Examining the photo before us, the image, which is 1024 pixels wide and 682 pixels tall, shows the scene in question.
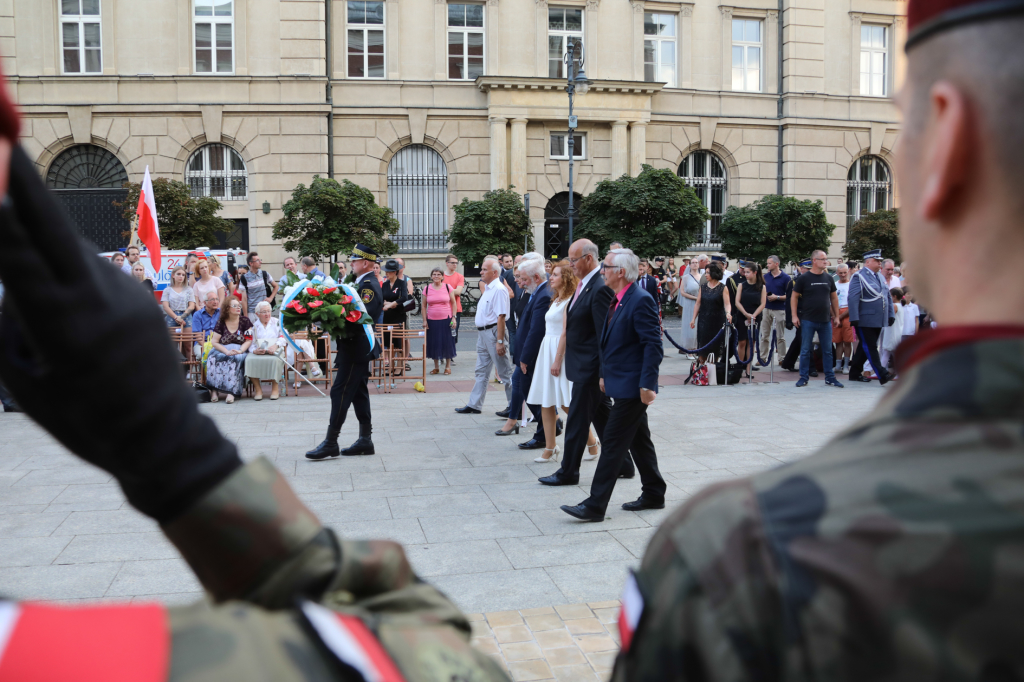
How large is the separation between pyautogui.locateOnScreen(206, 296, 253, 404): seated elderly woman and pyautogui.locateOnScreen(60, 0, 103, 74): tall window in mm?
17894

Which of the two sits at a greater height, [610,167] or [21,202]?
[610,167]

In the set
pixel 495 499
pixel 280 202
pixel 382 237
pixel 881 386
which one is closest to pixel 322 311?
Result: pixel 495 499

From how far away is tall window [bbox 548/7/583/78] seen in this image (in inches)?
1125

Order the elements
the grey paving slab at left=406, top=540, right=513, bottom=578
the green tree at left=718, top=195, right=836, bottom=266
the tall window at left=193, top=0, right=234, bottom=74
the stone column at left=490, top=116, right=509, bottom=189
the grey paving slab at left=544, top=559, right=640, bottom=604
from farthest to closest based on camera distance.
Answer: the stone column at left=490, top=116, right=509, bottom=189 < the green tree at left=718, top=195, right=836, bottom=266 < the tall window at left=193, top=0, right=234, bottom=74 < the grey paving slab at left=406, top=540, right=513, bottom=578 < the grey paving slab at left=544, top=559, right=640, bottom=604

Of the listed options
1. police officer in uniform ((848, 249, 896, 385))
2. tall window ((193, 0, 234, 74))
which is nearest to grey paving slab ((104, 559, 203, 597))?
police officer in uniform ((848, 249, 896, 385))

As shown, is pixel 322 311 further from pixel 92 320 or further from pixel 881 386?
pixel 881 386

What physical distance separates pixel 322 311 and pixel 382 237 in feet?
51.7

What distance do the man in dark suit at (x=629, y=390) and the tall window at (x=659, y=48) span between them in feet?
80.8

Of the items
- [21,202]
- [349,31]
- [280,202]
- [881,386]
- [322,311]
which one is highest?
[349,31]

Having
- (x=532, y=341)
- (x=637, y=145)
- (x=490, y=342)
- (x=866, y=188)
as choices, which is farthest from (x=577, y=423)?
(x=866, y=188)

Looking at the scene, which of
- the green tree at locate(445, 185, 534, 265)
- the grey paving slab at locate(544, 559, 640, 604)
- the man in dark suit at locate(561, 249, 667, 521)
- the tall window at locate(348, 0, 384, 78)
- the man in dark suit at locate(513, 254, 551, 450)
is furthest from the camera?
the tall window at locate(348, 0, 384, 78)

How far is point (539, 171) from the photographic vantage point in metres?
28.8

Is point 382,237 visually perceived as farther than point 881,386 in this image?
Yes

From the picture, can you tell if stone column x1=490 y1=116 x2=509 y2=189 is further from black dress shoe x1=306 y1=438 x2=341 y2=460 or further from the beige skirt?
black dress shoe x1=306 y1=438 x2=341 y2=460
